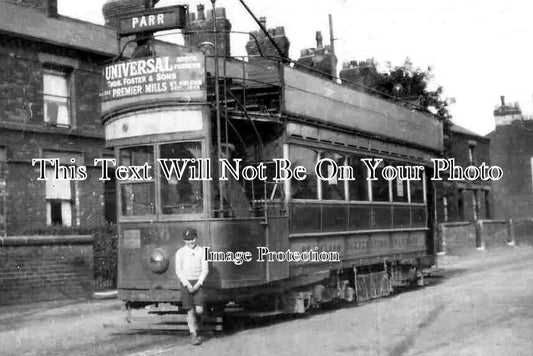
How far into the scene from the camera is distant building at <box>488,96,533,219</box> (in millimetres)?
47812

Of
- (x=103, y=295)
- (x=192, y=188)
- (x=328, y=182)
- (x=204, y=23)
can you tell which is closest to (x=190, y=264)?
(x=192, y=188)

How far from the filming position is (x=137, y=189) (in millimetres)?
9727

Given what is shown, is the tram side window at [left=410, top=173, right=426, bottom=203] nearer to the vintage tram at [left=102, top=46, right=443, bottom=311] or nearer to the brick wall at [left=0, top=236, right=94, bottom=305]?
the vintage tram at [left=102, top=46, right=443, bottom=311]

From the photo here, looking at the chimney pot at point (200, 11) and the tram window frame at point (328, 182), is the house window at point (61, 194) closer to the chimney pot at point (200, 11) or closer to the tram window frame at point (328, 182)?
the chimney pot at point (200, 11)

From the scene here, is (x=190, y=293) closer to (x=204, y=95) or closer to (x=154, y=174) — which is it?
(x=154, y=174)

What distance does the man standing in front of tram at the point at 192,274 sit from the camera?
861 centimetres

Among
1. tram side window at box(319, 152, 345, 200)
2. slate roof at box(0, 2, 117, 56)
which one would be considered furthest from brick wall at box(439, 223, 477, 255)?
tram side window at box(319, 152, 345, 200)

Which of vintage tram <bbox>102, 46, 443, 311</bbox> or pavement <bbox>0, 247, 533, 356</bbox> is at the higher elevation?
vintage tram <bbox>102, 46, 443, 311</bbox>

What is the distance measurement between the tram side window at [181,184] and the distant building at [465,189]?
26393 millimetres

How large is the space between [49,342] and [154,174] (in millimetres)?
2807

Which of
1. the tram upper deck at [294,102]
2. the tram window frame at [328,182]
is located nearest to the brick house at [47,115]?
the tram upper deck at [294,102]

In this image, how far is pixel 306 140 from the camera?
11.1 m

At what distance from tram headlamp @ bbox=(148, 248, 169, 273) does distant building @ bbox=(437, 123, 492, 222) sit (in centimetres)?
2664

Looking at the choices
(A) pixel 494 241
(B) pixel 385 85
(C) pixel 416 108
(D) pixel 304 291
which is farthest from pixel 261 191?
(A) pixel 494 241
